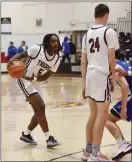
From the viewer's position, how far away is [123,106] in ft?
15.6

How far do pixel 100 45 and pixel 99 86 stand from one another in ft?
1.57

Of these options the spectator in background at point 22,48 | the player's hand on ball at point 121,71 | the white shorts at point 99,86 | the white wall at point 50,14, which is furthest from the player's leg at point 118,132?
the white wall at point 50,14

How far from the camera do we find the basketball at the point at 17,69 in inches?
212

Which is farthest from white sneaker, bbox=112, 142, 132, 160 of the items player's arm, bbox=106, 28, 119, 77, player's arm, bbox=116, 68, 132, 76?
player's arm, bbox=106, 28, 119, 77

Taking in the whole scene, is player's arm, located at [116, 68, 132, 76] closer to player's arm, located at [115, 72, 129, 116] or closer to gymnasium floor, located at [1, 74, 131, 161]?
player's arm, located at [115, 72, 129, 116]

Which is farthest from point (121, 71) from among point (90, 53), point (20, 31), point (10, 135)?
point (20, 31)

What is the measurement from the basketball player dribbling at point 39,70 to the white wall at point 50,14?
18.5 metres

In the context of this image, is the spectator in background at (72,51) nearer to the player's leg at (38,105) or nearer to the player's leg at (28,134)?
the player's leg at (28,134)

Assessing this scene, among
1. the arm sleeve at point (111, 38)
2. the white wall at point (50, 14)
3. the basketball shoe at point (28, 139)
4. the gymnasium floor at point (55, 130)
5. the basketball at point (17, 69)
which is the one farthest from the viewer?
the white wall at point (50, 14)

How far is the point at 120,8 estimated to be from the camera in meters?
23.5

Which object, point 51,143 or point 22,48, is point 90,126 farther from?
point 22,48

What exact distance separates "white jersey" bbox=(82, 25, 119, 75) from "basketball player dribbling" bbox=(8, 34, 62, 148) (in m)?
1.03

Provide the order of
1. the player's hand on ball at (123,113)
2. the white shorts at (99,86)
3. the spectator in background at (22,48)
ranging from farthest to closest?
the spectator in background at (22,48) < the player's hand on ball at (123,113) < the white shorts at (99,86)

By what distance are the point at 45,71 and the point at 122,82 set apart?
145cm
